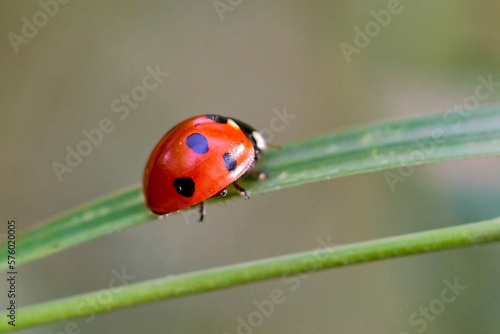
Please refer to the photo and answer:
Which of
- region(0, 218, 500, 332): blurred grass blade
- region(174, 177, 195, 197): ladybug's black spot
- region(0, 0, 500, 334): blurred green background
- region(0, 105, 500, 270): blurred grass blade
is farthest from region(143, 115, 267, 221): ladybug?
region(0, 0, 500, 334): blurred green background

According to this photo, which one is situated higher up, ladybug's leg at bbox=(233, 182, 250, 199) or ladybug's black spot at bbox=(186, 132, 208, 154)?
ladybug's black spot at bbox=(186, 132, 208, 154)

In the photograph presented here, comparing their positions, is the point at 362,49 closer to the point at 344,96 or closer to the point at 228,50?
the point at 344,96

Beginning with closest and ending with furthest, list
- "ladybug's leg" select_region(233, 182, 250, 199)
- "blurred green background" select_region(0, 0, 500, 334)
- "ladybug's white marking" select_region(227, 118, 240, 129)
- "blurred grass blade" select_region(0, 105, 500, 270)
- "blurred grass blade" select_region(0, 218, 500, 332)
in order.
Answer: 1. "blurred grass blade" select_region(0, 218, 500, 332)
2. "blurred grass blade" select_region(0, 105, 500, 270)
3. "ladybug's leg" select_region(233, 182, 250, 199)
4. "ladybug's white marking" select_region(227, 118, 240, 129)
5. "blurred green background" select_region(0, 0, 500, 334)

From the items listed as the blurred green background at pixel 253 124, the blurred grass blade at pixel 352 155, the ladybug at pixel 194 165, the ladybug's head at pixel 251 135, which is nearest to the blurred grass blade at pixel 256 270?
the blurred grass blade at pixel 352 155

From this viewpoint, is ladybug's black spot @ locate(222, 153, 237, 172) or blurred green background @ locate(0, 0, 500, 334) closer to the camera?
ladybug's black spot @ locate(222, 153, 237, 172)

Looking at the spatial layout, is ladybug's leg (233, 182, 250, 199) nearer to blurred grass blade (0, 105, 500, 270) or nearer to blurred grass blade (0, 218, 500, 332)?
blurred grass blade (0, 105, 500, 270)

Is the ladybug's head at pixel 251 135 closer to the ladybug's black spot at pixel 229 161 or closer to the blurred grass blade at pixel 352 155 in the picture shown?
the ladybug's black spot at pixel 229 161
